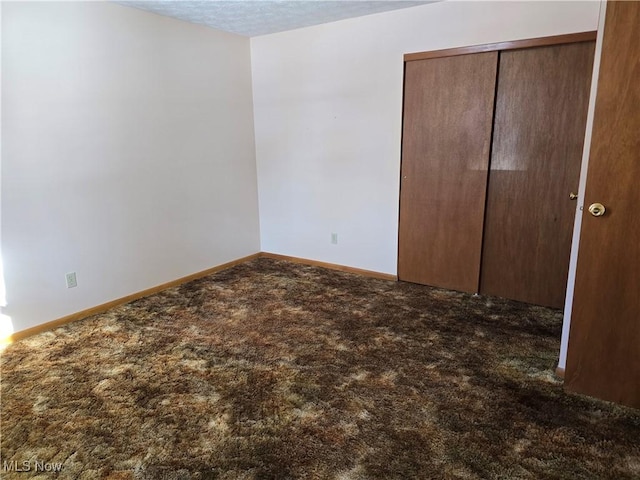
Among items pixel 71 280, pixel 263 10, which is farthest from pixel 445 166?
pixel 71 280

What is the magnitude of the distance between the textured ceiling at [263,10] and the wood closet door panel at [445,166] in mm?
643

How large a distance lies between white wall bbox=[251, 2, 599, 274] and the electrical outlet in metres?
2.10

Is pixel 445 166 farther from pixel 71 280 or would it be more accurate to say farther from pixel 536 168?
pixel 71 280

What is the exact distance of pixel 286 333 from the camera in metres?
2.94

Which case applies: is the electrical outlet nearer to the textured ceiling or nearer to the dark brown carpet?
the dark brown carpet

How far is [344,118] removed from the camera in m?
3.97

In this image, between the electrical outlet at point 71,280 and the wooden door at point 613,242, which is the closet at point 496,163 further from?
the electrical outlet at point 71,280

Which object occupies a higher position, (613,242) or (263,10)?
(263,10)

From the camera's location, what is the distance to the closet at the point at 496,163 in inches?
119

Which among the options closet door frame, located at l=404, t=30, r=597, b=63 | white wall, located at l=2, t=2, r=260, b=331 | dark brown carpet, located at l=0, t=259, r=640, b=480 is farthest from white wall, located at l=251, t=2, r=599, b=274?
dark brown carpet, located at l=0, t=259, r=640, b=480

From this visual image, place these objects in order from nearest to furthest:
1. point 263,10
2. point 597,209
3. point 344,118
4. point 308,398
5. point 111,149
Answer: point 597,209
point 308,398
point 111,149
point 263,10
point 344,118

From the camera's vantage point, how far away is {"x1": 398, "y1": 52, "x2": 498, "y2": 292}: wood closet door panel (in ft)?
10.8

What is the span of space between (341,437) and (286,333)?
1109mm

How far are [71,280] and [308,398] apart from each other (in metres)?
2.15
